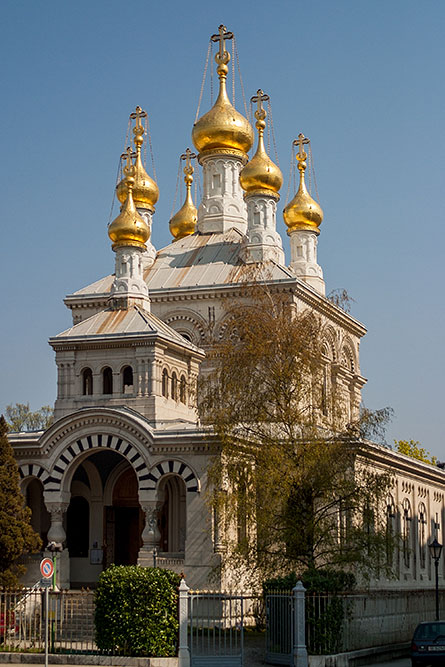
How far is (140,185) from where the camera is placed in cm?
4303

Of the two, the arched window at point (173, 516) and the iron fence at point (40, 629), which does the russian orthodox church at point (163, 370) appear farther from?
the iron fence at point (40, 629)

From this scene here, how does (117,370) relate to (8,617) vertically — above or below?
above

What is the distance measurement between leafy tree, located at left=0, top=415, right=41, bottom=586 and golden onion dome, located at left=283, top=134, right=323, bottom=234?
1725 centimetres

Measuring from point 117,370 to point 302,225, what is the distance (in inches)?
527

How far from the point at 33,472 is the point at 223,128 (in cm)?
1583

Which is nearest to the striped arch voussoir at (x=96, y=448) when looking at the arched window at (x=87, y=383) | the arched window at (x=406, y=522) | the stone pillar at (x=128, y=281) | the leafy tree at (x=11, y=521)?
the leafy tree at (x=11, y=521)

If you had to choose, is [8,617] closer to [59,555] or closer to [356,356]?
[59,555]

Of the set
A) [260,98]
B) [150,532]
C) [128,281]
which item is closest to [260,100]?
[260,98]

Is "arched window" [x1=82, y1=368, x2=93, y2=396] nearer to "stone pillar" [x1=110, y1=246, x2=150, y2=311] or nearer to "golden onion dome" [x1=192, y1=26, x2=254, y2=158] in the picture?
"stone pillar" [x1=110, y1=246, x2=150, y2=311]

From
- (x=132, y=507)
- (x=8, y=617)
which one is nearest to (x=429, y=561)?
(x=132, y=507)

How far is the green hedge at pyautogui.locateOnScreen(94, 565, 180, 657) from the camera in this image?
21.2 m

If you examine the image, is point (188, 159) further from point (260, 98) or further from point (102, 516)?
point (102, 516)

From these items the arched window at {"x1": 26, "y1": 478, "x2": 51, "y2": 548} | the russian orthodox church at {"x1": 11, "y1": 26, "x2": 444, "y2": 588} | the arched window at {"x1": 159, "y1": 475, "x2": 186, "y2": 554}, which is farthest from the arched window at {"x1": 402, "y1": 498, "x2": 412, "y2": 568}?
the arched window at {"x1": 26, "y1": 478, "x2": 51, "y2": 548}

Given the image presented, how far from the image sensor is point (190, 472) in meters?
29.0
